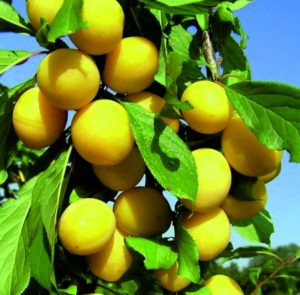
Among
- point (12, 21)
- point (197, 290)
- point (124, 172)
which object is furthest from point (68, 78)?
point (197, 290)

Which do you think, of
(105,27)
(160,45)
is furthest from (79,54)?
(160,45)

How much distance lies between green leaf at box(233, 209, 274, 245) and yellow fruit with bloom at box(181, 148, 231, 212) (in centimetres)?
37

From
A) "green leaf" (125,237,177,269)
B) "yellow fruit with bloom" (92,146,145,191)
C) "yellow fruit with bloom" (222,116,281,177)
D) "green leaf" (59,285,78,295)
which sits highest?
"yellow fruit with bloom" (222,116,281,177)

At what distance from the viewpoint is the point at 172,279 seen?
1244 mm

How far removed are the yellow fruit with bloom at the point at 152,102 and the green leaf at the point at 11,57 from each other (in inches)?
12.0

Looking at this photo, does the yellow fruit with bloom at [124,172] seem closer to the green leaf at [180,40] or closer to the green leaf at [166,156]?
the green leaf at [166,156]

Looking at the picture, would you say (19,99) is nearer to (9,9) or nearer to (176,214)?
(9,9)

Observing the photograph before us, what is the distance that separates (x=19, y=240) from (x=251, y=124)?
57 centimetres

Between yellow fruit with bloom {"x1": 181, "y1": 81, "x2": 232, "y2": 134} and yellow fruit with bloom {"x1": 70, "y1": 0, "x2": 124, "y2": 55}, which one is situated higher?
yellow fruit with bloom {"x1": 70, "y1": 0, "x2": 124, "y2": 55}

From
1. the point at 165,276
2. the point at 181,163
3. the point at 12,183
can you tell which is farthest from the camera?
the point at 12,183

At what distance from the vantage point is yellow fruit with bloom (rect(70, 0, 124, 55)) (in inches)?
44.5

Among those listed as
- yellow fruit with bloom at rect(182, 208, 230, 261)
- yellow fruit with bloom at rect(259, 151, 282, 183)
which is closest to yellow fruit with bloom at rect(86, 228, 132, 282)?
yellow fruit with bloom at rect(182, 208, 230, 261)

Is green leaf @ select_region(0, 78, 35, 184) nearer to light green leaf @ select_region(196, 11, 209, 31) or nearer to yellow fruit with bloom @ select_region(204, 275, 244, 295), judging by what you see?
light green leaf @ select_region(196, 11, 209, 31)

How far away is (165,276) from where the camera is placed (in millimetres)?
A: 1247
